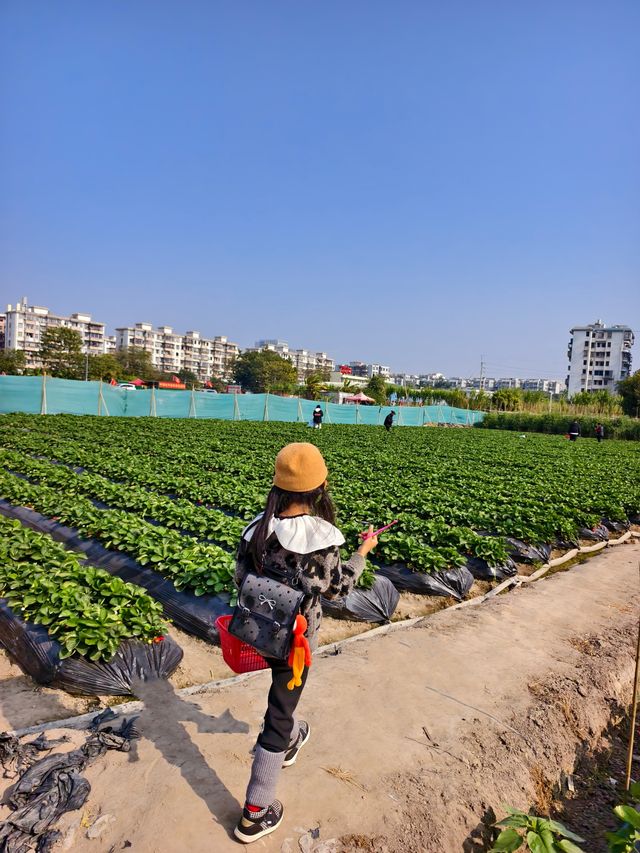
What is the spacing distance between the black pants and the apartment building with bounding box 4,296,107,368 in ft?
440

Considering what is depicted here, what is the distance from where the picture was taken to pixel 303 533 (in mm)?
2494

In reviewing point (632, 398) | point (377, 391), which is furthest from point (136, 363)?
point (632, 398)

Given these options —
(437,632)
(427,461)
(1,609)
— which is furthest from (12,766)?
(427,461)

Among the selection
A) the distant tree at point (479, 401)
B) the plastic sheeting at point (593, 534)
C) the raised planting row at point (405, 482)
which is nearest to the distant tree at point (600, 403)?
the distant tree at point (479, 401)

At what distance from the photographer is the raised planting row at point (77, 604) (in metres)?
4.11

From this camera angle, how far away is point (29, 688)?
403 cm

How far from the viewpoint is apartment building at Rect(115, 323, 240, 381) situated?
154 metres

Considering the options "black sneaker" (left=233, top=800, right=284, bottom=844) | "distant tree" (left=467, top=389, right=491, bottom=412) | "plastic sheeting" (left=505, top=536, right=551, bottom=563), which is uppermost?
"distant tree" (left=467, top=389, right=491, bottom=412)

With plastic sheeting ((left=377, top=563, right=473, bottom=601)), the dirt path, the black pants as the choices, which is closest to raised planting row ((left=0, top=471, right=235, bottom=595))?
the dirt path

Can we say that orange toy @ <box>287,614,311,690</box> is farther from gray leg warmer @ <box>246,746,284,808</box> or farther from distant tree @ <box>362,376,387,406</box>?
distant tree @ <box>362,376,387,406</box>

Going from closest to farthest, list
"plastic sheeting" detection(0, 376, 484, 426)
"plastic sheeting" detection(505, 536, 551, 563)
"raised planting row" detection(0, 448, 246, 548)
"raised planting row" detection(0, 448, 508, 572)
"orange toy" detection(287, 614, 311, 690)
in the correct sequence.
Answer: "orange toy" detection(287, 614, 311, 690) < "raised planting row" detection(0, 448, 508, 572) < "raised planting row" detection(0, 448, 246, 548) < "plastic sheeting" detection(505, 536, 551, 563) < "plastic sheeting" detection(0, 376, 484, 426)

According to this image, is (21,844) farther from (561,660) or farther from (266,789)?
(561,660)

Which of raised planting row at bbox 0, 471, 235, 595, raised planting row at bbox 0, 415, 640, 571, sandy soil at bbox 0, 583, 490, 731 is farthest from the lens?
raised planting row at bbox 0, 415, 640, 571

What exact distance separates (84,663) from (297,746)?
1950 millimetres
